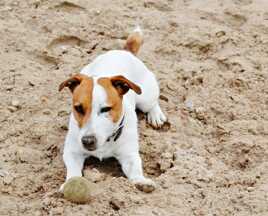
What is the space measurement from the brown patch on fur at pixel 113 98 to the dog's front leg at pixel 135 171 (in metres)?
0.32

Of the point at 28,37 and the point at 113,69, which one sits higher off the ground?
the point at 113,69

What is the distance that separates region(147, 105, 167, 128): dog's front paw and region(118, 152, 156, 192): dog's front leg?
1.95ft

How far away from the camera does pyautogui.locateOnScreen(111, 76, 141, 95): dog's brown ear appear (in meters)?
4.42

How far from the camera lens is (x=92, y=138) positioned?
13.7ft

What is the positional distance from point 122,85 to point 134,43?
137cm

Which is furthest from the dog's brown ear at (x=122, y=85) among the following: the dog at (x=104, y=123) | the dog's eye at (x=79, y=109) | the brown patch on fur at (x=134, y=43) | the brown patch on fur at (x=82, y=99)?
the brown patch on fur at (x=134, y=43)

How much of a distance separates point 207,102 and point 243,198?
1353mm

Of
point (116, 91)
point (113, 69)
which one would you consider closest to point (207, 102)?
point (113, 69)

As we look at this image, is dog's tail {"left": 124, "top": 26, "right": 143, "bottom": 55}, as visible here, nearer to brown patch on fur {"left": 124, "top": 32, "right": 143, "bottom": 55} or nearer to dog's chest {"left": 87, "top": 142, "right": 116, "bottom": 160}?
brown patch on fur {"left": 124, "top": 32, "right": 143, "bottom": 55}

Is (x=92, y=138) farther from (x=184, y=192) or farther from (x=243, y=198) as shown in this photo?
(x=243, y=198)

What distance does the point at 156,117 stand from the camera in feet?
17.0

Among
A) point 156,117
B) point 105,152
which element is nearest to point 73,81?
point 105,152

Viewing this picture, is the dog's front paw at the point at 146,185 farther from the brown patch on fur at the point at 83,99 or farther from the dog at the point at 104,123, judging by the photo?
the brown patch on fur at the point at 83,99

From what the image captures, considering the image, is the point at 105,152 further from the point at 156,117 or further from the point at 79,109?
the point at 156,117
